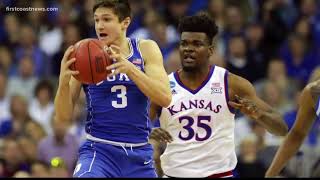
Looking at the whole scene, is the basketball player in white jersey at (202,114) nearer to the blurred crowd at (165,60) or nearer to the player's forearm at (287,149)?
the player's forearm at (287,149)

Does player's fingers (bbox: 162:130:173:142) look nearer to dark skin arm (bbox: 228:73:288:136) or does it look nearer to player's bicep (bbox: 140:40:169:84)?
dark skin arm (bbox: 228:73:288:136)

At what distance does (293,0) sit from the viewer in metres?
15.0

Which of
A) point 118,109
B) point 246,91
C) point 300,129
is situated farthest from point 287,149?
point 118,109

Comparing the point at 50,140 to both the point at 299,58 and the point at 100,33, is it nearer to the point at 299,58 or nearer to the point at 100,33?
the point at 299,58

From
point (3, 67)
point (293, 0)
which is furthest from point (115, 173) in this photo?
point (293, 0)

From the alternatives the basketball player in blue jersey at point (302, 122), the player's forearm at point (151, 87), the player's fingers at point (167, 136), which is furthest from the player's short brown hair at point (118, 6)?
the basketball player in blue jersey at point (302, 122)

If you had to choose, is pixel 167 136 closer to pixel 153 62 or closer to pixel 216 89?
pixel 216 89

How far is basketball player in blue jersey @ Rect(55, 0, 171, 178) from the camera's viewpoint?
289 inches

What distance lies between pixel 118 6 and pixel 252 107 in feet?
5.47

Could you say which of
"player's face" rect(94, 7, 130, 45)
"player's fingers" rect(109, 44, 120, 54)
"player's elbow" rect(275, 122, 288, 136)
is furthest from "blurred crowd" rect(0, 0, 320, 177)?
"player's fingers" rect(109, 44, 120, 54)

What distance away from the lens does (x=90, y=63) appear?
23.1 feet

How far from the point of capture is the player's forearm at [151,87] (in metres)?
6.99

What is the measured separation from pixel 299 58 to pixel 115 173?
22.9ft

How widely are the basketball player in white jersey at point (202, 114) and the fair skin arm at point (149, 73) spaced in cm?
95
